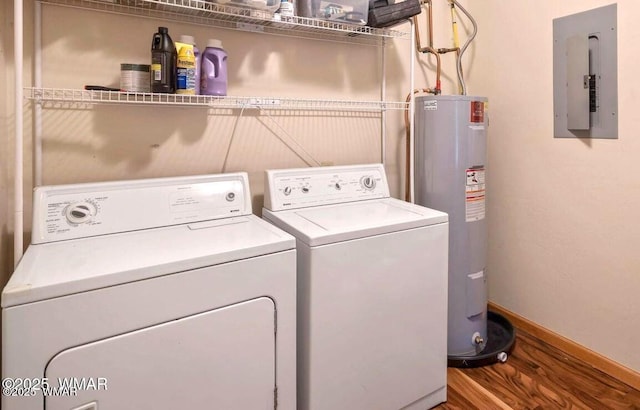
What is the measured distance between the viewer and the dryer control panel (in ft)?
5.54

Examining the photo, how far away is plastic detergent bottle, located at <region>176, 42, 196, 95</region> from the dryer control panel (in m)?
0.47

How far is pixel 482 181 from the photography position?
1.96 m

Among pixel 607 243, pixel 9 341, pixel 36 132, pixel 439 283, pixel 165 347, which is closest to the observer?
pixel 9 341

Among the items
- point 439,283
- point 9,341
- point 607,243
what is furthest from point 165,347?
point 607,243

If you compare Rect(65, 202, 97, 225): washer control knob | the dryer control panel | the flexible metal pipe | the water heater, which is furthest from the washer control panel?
the flexible metal pipe

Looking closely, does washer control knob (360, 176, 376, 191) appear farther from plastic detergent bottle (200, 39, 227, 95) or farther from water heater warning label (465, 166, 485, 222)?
plastic detergent bottle (200, 39, 227, 95)

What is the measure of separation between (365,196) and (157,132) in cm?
96

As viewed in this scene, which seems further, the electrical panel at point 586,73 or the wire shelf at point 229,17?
the electrical panel at point 586,73

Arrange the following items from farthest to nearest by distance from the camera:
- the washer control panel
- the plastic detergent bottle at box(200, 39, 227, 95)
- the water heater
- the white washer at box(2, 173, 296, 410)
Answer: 1. the water heater
2. the plastic detergent bottle at box(200, 39, 227, 95)
3. the washer control panel
4. the white washer at box(2, 173, 296, 410)

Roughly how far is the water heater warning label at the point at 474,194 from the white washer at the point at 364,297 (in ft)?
1.17

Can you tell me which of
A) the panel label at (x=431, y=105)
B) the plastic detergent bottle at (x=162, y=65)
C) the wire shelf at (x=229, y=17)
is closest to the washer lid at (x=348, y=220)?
the panel label at (x=431, y=105)

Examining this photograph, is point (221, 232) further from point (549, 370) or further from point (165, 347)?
point (549, 370)

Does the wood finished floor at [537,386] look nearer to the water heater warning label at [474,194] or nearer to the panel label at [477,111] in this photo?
the water heater warning label at [474,194]

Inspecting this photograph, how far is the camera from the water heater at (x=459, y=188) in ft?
6.13
